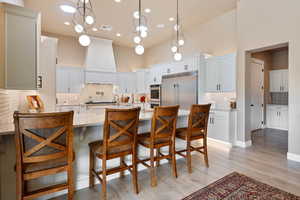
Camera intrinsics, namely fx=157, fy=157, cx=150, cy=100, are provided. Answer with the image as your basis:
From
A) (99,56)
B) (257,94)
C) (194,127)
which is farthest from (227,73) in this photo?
(99,56)

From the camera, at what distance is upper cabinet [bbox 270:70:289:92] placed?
568 centimetres

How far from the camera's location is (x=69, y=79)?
18.5ft

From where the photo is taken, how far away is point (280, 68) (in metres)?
5.95

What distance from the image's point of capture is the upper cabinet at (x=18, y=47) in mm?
1765

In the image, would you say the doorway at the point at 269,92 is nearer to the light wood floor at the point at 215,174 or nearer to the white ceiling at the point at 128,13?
the light wood floor at the point at 215,174

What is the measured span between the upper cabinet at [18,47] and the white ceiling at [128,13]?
2.33 m

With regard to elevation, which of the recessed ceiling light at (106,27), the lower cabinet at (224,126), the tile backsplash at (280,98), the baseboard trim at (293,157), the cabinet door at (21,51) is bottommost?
the baseboard trim at (293,157)

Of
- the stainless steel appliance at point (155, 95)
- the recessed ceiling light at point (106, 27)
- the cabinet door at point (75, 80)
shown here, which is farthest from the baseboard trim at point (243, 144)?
the cabinet door at point (75, 80)

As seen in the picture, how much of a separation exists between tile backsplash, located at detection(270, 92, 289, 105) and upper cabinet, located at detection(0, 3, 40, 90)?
24.3 ft

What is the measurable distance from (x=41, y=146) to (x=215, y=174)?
95.0 inches

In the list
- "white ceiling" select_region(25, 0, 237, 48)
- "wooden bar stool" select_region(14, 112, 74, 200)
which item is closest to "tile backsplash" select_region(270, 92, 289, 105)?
"white ceiling" select_region(25, 0, 237, 48)

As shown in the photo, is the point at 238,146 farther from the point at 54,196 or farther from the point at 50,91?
the point at 50,91

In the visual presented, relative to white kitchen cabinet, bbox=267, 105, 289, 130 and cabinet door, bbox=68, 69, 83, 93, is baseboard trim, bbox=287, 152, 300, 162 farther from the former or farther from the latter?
cabinet door, bbox=68, 69, 83, 93

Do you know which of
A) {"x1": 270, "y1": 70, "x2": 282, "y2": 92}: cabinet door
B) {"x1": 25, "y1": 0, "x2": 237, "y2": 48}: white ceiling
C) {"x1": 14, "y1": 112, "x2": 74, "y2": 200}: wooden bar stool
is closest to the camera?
{"x1": 14, "y1": 112, "x2": 74, "y2": 200}: wooden bar stool
